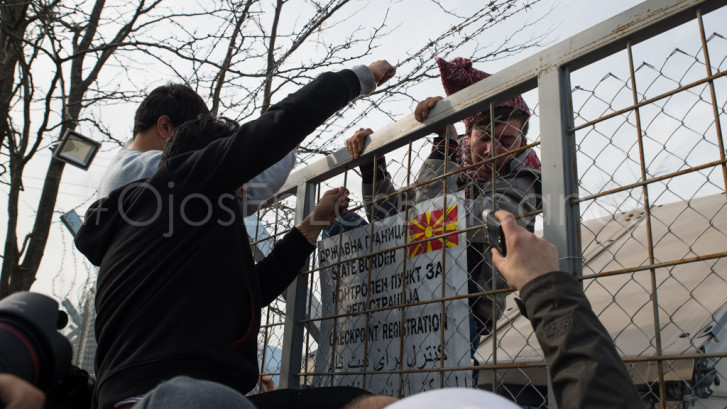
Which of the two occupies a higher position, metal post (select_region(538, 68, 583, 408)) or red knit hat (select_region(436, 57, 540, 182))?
red knit hat (select_region(436, 57, 540, 182))

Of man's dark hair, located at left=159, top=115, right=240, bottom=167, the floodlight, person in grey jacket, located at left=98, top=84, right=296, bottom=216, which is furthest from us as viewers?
the floodlight

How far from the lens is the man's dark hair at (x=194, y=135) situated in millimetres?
2244

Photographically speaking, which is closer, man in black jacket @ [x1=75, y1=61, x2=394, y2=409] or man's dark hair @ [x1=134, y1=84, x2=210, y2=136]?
man in black jacket @ [x1=75, y1=61, x2=394, y2=409]

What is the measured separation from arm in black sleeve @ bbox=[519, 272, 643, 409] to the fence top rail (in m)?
0.98

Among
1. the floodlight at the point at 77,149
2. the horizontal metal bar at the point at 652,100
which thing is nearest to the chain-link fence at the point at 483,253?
the horizontal metal bar at the point at 652,100

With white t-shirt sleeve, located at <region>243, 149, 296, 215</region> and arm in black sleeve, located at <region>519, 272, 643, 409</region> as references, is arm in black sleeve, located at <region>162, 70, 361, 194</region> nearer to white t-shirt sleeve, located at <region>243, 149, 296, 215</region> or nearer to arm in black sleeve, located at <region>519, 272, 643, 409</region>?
white t-shirt sleeve, located at <region>243, 149, 296, 215</region>

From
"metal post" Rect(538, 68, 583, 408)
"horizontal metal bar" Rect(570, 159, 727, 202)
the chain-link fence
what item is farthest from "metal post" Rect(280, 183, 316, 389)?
"horizontal metal bar" Rect(570, 159, 727, 202)

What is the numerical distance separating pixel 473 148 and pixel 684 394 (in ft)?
3.94

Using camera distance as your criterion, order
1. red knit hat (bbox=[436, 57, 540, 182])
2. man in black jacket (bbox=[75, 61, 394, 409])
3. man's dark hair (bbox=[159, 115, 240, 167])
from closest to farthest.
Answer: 1. man in black jacket (bbox=[75, 61, 394, 409])
2. man's dark hair (bbox=[159, 115, 240, 167])
3. red knit hat (bbox=[436, 57, 540, 182])

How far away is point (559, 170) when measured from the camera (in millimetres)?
1979

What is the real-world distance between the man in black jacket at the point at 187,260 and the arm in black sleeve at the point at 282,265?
1.56 feet

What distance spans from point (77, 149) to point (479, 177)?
12.2ft

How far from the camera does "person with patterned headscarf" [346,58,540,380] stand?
2.30 metres

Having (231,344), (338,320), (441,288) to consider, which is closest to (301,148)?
(338,320)
